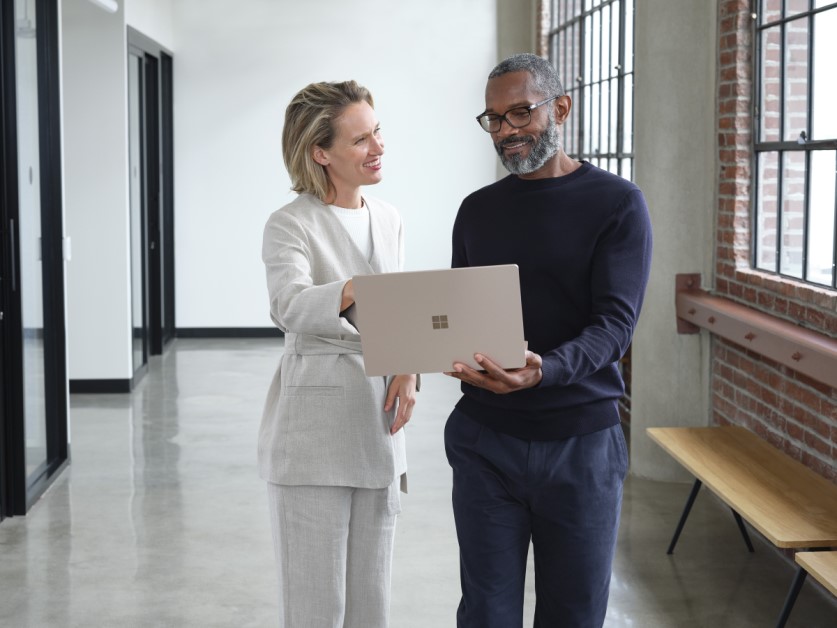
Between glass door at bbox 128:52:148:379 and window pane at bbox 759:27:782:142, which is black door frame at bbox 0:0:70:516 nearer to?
glass door at bbox 128:52:148:379

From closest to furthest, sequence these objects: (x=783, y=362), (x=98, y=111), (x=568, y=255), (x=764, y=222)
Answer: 1. (x=568, y=255)
2. (x=783, y=362)
3. (x=764, y=222)
4. (x=98, y=111)

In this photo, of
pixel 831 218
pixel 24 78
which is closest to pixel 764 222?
pixel 831 218

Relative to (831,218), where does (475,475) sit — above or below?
below

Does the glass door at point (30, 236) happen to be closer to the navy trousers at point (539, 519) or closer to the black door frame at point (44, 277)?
the black door frame at point (44, 277)

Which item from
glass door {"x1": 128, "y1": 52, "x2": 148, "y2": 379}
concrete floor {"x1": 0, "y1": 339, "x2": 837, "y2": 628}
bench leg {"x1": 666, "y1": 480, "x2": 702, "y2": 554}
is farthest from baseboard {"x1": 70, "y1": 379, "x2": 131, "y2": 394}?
bench leg {"x1": 666, "y1": 480, "x2": 702, "y2": 554}

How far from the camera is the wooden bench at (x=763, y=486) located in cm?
334

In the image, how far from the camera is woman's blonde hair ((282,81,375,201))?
2.58 metres

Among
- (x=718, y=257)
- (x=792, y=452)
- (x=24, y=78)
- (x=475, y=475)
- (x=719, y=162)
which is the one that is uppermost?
(x=24, y=78)

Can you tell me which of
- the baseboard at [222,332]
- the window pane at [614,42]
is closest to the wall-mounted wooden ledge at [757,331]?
the window pane at [614,42]

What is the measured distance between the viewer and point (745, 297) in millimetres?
4859

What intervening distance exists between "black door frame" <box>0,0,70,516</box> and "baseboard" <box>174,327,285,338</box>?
4.75 m

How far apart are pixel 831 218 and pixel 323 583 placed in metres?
2.52

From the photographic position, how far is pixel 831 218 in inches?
164

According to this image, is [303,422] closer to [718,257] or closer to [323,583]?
[323,583]
